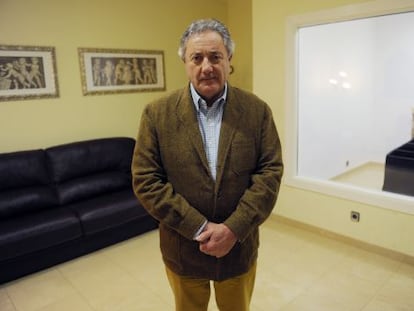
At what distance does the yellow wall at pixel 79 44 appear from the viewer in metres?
3.02

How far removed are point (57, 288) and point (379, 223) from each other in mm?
2585

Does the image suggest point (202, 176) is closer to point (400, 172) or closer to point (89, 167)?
point (89, 167)

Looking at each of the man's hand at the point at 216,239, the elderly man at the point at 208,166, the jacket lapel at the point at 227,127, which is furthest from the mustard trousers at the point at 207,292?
the jacket lapel at the point at 227,127

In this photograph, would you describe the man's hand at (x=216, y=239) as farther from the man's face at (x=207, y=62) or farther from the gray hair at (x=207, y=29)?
the gray hair at (x=207, y=29)

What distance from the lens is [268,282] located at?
7.98 ft

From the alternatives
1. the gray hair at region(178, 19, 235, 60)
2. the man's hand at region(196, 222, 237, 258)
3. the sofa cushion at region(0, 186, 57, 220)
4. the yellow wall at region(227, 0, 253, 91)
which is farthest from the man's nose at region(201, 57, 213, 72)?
the yellow wall at region(227, 0, 253, 91)

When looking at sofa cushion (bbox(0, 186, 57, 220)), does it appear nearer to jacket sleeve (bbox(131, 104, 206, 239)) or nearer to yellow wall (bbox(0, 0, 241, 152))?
yellow wall (bbox(0, 0, 241, 152))

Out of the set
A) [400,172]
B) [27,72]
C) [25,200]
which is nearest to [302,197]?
[400,172]

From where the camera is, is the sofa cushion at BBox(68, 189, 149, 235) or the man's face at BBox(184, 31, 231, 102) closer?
the man's face at BBox(184, 31, 231, 102)

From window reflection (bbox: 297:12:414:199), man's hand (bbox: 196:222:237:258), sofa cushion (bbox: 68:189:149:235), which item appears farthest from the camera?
window reflection (bbox: 297:12:414:199)

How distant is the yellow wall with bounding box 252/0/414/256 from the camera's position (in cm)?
268

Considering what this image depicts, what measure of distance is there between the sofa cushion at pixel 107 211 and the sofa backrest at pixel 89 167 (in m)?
0.12

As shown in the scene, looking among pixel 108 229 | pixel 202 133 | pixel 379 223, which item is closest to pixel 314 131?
pixel 379 223

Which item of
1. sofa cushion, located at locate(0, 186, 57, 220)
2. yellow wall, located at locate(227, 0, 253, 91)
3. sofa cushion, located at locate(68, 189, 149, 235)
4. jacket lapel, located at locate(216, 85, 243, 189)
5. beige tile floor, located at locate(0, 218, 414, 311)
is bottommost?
beige tile floor, located at locate(0, 218, 414, 311)
